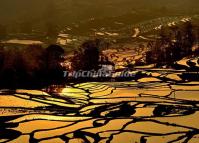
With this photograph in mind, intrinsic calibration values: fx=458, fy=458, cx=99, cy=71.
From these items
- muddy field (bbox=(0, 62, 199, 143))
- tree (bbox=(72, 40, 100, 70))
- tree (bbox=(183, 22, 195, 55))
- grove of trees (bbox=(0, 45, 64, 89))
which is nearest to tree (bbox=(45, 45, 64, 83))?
grove of trees (bbox=(0, 45, 64, 89))

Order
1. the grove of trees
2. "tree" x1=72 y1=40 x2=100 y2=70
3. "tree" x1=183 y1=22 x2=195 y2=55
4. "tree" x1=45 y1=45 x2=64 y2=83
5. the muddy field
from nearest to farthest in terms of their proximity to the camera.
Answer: the muddy field → the grove of trees → "tree" x1=45 y1=45 x2=64 y2=83 → "tree" x1=72 y1=40 x2=100 y2=70 → "tree" x1=183 y1=22 x2=195 y2=55

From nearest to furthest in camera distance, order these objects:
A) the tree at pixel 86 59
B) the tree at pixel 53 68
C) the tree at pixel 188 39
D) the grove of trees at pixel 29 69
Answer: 1. the grove of trees at pixel 29 69
2. the tree at pixel 53 68
3. the tree at pixel 86 59
4. the tree at pixel 188 39

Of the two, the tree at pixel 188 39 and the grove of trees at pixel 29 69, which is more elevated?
the tree at pixel 188 39

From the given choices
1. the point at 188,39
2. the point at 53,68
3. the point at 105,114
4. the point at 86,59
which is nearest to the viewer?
the point at 105,114

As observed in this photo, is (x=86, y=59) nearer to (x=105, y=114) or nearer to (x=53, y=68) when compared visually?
(x=53, y=68)

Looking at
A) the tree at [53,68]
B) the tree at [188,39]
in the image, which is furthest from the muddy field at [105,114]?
the tree at [188,39]

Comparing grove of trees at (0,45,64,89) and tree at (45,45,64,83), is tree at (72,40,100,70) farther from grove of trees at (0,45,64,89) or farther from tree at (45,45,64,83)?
grove of trees at (0,45,64,89)

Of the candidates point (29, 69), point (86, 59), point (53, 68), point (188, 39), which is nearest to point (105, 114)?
point (29, 69)

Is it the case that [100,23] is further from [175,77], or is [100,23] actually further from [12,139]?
[12,139]

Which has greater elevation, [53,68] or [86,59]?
[86,59]

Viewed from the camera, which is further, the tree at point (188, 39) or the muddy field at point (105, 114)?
Answer: the tree at point (188, 39)

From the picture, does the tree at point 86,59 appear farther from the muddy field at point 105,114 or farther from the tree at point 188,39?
the tree at point 188,39

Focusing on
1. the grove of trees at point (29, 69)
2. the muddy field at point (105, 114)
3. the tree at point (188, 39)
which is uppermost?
the tree at point (188, 39)
